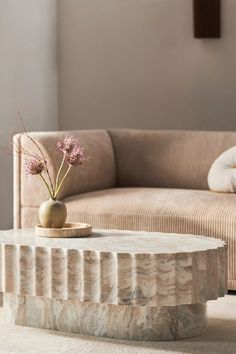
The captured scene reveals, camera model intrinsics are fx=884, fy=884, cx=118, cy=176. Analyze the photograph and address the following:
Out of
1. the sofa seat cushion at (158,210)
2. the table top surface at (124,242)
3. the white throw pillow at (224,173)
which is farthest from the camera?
the white throw pillow at (224,173)

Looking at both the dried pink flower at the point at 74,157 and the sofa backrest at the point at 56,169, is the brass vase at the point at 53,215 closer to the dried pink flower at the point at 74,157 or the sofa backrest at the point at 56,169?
the dried pink flower at the point at 74,157

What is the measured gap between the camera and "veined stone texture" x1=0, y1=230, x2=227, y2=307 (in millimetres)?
3348

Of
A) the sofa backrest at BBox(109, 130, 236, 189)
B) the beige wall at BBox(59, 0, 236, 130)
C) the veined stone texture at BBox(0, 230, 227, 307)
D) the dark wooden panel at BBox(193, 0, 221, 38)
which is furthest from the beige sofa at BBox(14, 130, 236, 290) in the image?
the dark wooden panel at BBox(193, 0, 221, 38)

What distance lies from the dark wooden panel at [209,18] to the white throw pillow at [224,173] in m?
1.06

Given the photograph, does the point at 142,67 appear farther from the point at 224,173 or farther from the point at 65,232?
the point at 65,232

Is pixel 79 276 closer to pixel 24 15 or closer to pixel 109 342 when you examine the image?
pixel 109 342

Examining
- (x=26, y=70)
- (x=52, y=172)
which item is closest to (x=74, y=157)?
(x=52, y=172)

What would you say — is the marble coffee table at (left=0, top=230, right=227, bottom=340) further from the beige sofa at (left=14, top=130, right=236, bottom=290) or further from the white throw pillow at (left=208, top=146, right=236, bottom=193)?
the white throw pillow at (left=208, top=146, right=236, bottom=193)

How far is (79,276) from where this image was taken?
11.4 ft

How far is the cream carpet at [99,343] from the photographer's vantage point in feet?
10.8

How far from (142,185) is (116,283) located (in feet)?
6.32

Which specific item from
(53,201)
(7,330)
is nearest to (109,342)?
(7,330)

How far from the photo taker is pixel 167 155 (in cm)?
525

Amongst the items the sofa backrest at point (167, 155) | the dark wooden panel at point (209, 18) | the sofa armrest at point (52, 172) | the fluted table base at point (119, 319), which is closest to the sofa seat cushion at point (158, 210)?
the sofa armrest at point (52, 172)
